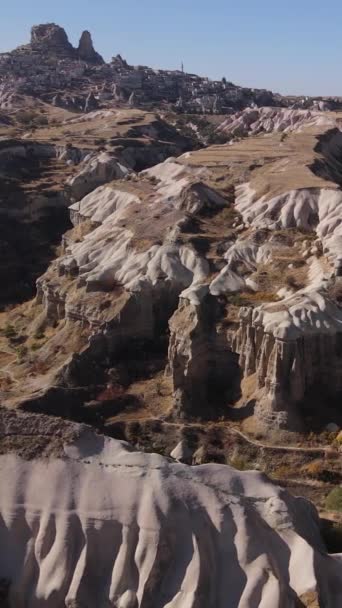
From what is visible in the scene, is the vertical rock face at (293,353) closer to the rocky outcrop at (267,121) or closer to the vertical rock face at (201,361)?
the vertical rock face at (201,361)

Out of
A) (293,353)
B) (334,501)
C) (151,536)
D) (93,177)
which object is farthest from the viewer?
(93,177)

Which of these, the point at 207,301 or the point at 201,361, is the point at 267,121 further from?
the point at 201,361

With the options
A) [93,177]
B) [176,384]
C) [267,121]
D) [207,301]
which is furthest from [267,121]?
[176,384]

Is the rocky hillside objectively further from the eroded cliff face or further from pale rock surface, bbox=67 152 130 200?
the eroded cliff face

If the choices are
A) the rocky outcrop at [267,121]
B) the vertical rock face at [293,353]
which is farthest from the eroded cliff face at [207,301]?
the rocky outcrop at [267,121]

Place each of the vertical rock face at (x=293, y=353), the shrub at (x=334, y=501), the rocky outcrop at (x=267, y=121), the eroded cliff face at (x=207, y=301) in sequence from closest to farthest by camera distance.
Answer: the shrub at (x=334, y=501), the vertical rock face at (x=293, y=353), the eroded cliff face at (x=207, y=301), the rocky outcrop at (x=267, y=121)

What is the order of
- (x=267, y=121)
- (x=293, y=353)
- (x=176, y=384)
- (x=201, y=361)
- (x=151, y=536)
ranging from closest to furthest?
(x=151, y=536), (x=293, y=353), (x=176, y=384), (x=201, y=361), (x=267, y=121)
